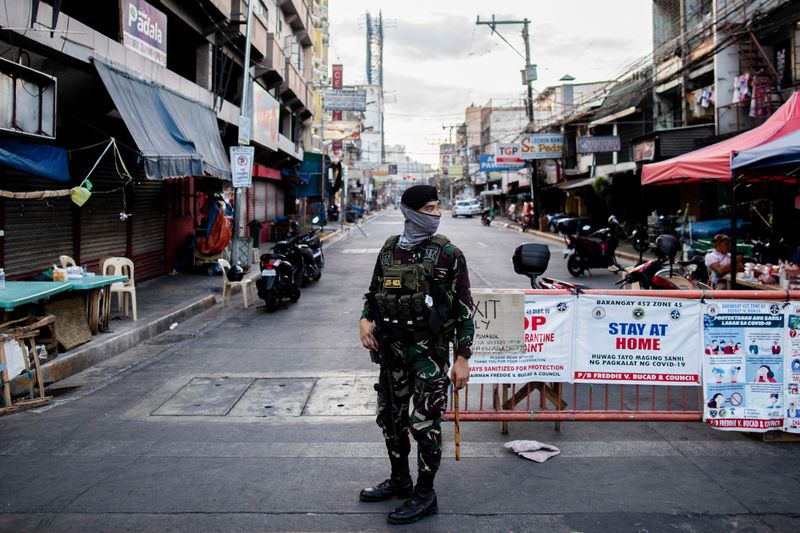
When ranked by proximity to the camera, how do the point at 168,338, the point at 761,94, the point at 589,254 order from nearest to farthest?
the point at 168,338
the point at 589,254
the point at 761,94

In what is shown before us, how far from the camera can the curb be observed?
6.79 meters

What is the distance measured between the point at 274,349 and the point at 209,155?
599 centimetres

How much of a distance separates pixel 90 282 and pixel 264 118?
15.6m

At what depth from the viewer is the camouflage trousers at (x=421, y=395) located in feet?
13.1

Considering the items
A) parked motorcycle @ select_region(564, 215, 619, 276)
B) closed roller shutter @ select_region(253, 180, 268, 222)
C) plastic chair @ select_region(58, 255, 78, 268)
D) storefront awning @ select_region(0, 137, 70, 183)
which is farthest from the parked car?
storefront awning @ select_region(0, 137, 70, 183)

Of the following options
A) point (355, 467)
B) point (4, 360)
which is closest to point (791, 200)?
point (355, 467)

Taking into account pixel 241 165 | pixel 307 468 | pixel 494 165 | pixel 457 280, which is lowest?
pixel 307 468

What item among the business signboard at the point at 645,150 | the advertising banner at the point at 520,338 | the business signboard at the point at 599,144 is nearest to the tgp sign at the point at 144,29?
the advertising banner at the point at 520,338

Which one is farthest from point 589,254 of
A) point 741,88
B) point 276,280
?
point 276,280

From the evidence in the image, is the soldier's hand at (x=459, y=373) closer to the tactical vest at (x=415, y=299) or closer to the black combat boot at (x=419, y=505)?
the tactical vest at (x=415, y=299)

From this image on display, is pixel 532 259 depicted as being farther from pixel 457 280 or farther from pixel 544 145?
pixel 544 145

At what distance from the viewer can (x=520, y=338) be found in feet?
17.9

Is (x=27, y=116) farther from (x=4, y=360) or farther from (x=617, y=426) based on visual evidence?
(x=617, y=426)

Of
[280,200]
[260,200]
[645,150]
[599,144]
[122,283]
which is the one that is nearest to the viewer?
[122,283]
